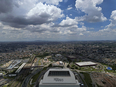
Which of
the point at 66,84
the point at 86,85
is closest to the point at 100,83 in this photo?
the point at 86,85

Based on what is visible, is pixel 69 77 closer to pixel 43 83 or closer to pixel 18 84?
pixel 43 83

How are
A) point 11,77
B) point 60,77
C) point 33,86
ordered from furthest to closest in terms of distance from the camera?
point 11,77, point 33,86, point 60,77

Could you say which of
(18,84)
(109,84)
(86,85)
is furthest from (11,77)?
(109,84)

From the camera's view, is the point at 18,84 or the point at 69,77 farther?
the point at 18,84

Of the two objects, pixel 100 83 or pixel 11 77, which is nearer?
pixel 100 83

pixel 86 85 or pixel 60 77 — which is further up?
pixel 60 77

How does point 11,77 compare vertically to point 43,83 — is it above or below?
below

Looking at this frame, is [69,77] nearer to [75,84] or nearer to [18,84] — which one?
[75,84]

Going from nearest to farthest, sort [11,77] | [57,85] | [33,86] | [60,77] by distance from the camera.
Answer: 1. [57,85]
2. [60,77]
3. [33,86]
4. [11,77]

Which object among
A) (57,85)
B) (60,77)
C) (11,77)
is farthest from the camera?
(11,77)
